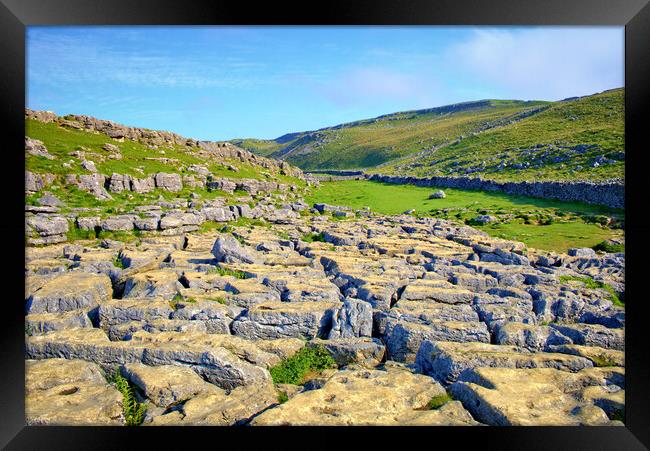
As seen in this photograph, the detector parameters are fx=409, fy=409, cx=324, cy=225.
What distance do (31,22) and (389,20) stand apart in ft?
21.6

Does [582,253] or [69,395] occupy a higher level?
[582,253]

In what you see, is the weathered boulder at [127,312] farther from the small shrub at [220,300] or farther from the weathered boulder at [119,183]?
the weathered boulder at [119,183]

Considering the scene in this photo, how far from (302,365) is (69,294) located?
20.0 ft

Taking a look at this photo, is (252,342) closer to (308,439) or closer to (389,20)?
(308,439)

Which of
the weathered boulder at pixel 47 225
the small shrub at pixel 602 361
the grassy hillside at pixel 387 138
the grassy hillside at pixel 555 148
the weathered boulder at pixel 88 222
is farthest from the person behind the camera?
the grassy hillside at pixel 387 138

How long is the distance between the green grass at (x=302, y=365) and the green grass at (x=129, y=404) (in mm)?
2380

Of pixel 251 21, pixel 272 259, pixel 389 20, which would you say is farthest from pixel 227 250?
pixel 389 20

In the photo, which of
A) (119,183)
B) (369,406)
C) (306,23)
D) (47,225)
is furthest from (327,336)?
(119,183)

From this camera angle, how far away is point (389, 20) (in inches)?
294

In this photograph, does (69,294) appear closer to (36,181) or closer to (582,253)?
(36,181)

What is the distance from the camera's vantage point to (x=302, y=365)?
27.2ft

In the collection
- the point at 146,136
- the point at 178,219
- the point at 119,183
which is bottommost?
the point at 178,219

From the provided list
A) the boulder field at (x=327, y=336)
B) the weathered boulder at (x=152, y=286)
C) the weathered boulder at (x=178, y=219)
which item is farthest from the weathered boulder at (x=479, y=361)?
the weathered boulder at (x=178, y=219)

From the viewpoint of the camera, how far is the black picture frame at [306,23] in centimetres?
701
